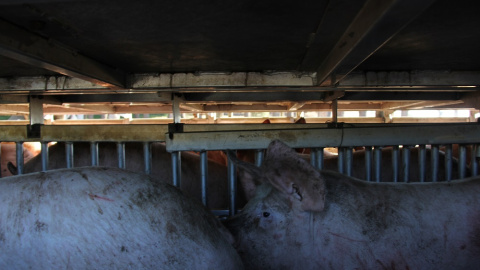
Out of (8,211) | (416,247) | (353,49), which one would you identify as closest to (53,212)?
(8,211)

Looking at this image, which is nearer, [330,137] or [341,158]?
[330,137]

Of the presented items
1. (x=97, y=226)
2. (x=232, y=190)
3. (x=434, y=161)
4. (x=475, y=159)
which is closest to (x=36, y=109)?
(x=232, y=190)

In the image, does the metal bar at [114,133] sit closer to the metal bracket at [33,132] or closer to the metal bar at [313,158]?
the metal bracket at [33,132]

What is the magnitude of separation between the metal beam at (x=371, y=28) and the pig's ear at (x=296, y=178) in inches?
26.4

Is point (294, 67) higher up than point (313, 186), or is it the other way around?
point (294, 67)

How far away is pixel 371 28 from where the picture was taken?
4.78 ft

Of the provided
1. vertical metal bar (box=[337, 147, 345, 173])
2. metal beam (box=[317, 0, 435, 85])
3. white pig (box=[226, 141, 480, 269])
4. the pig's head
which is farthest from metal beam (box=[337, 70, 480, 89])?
the pig's head

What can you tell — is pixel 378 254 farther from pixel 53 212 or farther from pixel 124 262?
pixel 53 212

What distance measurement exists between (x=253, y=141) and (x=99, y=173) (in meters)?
1.54

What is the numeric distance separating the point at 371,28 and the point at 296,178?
3.41 ft

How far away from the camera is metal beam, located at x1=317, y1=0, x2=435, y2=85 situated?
4.07 ft

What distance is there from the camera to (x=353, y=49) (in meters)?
1.76

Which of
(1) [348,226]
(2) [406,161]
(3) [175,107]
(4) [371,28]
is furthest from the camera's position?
(3) [175,107]

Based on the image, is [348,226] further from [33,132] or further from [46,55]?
[33,132]
